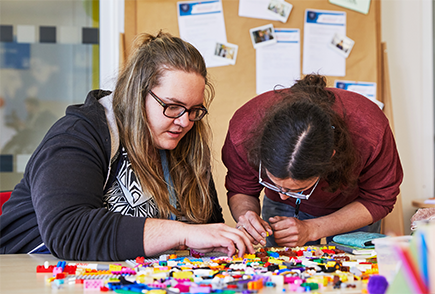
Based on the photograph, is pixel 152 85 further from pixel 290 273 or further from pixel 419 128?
pixel 419 128

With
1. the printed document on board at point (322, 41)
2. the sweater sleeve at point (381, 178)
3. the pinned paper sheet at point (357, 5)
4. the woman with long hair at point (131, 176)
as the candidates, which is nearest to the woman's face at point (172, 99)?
the woman with long hair at point (131, 176)

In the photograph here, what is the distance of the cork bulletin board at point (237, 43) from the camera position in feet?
8.23

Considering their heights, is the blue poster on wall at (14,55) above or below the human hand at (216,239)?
above

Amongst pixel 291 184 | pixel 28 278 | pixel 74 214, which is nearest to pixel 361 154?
pixel 291 184

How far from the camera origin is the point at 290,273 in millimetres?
957

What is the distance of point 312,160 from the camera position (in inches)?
45.6

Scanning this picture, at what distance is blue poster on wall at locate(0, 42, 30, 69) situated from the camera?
2490mm

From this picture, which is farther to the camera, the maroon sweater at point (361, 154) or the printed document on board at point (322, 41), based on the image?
the printed document on board at point (322, 41)

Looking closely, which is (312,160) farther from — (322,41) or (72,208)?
(322,41)

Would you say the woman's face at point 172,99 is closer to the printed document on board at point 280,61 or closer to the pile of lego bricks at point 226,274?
the pile of lego bricks at point 226,274

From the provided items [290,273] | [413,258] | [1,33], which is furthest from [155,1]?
[413,258]

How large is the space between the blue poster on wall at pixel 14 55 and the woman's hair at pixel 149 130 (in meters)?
1.36

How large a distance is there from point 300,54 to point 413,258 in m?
2.24

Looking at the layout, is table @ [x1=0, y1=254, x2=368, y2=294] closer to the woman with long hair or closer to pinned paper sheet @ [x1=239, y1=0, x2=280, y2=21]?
the woman with long hair
